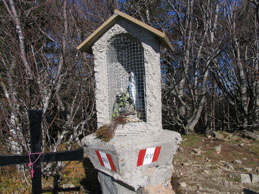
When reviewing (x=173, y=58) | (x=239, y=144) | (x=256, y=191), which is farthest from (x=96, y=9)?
(x=256, y=191)

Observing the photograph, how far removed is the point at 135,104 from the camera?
3139 millimetres

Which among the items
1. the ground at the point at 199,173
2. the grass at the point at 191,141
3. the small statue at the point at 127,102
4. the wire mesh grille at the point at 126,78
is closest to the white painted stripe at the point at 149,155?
the wire mesh grille at the point at 126,78

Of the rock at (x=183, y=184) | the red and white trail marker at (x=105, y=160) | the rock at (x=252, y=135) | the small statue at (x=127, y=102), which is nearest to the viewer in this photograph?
the red and white trail marker at (x=105, y=160)

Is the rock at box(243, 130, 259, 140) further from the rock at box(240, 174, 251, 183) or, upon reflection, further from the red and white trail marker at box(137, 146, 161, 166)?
the red and white trail marker at box(137, 146, 161, 166)

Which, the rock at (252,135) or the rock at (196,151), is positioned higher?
the rock at (252,135)

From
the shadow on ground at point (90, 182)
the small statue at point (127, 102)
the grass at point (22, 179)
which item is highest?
the small statue at point (127, 102)

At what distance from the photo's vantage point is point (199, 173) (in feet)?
12.6

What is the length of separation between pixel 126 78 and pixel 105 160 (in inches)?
59.4

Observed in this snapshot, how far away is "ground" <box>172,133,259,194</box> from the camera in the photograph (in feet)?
10.7

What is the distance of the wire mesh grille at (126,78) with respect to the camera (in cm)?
309

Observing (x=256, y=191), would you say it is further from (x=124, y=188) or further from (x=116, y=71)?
(x=116, y=71)

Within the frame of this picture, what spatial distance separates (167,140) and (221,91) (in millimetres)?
6396

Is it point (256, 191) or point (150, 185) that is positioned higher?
point (150, 185)

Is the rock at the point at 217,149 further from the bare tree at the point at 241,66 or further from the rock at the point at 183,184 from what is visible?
the bare tree at the point at 241,66
